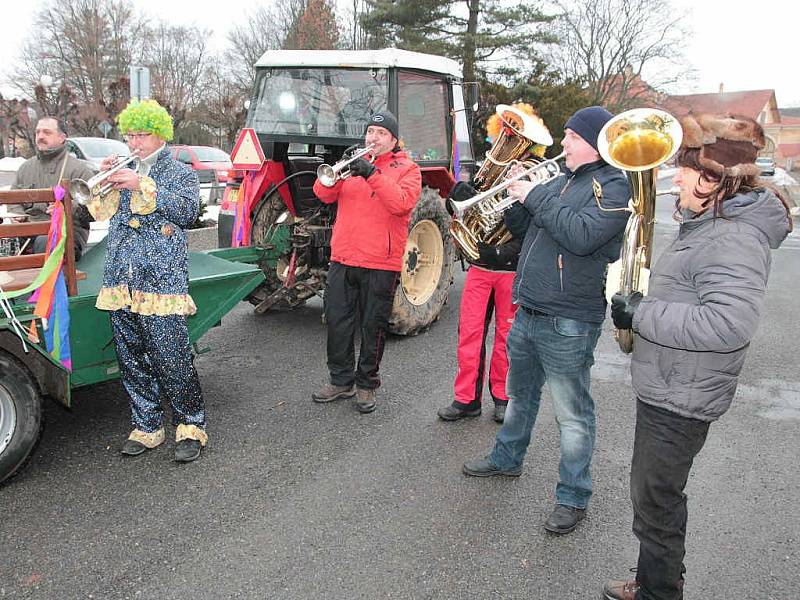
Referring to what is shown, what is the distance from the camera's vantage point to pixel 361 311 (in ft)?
14.4

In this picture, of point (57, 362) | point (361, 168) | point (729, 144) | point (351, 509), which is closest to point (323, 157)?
point (361, 168)

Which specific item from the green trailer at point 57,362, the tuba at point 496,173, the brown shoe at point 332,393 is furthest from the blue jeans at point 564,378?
the green trailer at point 57,362

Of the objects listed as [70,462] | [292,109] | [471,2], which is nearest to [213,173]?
[471,2]

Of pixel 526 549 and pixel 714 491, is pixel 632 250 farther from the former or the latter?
pixel 714 491

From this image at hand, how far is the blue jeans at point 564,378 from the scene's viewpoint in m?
2.90

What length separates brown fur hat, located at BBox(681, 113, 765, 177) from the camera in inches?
79.0

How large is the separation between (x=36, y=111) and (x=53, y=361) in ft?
101

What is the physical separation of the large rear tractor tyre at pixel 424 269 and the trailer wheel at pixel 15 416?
2.99 m

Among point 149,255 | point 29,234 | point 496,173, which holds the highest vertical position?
point 496,173

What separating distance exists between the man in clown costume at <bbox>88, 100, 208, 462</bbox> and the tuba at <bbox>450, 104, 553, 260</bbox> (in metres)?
1.49

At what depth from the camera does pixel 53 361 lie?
3188 mm

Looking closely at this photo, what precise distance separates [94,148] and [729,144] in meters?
15.8

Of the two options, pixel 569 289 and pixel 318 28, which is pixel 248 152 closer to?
pixel 569 289

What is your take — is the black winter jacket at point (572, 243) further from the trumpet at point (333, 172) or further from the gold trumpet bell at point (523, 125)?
the trumpet at point (333, 172)
